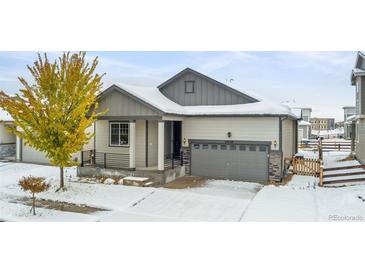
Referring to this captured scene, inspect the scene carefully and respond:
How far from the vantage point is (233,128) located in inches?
573

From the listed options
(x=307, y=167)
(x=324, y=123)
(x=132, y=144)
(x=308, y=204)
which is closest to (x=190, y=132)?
(x=132, y=144)

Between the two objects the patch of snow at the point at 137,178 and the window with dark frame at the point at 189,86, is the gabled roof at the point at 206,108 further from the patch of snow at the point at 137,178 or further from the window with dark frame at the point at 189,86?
the patch of snow at the point at 137,178

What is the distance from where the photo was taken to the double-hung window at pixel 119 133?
1562 centimetres

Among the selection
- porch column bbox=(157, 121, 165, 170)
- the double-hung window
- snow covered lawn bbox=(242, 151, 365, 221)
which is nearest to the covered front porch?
the double-hung window

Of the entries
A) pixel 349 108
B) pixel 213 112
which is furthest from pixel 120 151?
pixel 349 108

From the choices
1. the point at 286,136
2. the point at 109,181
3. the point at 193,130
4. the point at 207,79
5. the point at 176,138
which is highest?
the point at 207,79

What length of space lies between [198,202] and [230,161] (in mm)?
4626

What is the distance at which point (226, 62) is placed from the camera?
1636cm

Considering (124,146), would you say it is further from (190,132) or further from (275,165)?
(275,165)

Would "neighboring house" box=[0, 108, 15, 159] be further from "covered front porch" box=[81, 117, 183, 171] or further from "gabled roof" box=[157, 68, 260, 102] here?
"gabled roof" box=[157, 68, 260, 102]

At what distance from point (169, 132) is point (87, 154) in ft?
15.2
